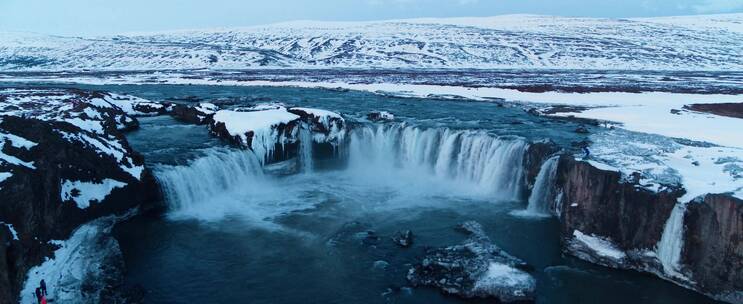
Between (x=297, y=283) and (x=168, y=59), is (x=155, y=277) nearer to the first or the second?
(x=297, y=283)

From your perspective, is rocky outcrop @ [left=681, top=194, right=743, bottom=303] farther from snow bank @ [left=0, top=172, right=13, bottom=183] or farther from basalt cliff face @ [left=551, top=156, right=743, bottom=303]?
snow bank @ [left=0, top=172, right=13, bottom=183]

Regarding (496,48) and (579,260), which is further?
(496,48)

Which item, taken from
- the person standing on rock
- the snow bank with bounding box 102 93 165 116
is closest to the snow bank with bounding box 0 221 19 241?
the person standing on rock

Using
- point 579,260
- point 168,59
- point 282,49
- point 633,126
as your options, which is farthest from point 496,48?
point 579,260

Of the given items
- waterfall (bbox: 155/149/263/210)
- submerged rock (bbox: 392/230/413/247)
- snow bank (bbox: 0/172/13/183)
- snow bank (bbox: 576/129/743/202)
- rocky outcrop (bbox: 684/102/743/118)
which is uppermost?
rocky outcrop (bbox: 684/102/743/118)

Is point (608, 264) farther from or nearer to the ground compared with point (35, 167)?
nearer to the ground

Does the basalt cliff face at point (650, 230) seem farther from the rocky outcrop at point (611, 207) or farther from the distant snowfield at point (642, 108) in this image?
the distant snowfield at point (642, 108)

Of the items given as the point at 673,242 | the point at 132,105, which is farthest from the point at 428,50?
the point at 673,242
